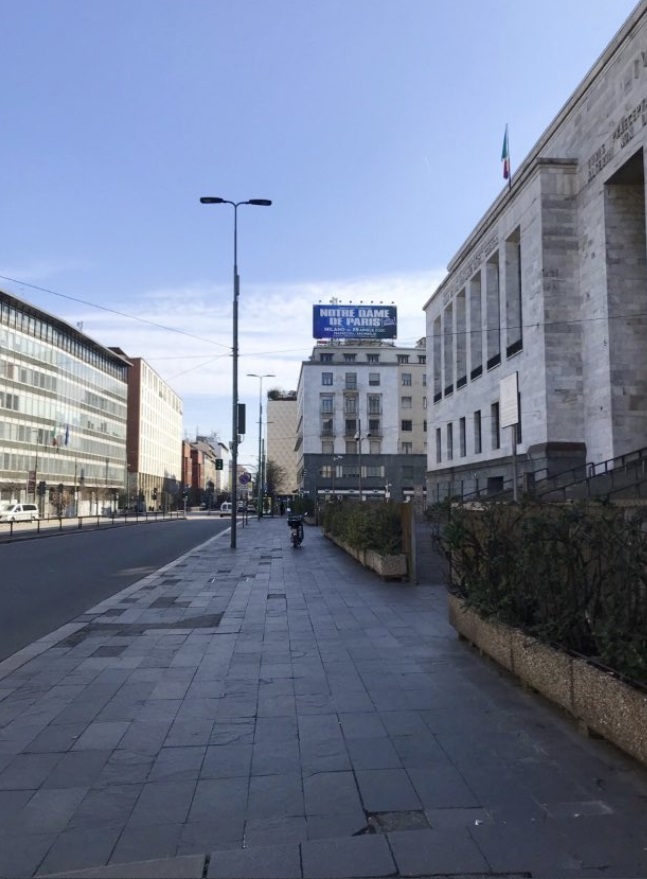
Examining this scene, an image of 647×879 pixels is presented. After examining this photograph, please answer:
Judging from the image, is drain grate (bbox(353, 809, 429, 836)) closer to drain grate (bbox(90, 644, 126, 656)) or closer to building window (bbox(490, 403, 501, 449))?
drain grate (bbox(90, 644, 126, 656))

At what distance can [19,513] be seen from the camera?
57500 millimetres

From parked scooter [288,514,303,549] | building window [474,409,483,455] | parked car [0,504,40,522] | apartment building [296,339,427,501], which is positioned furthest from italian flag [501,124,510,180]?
apartment building [296,339,427,501]

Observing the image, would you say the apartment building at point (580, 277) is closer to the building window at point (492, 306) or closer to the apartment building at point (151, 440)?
the building window at point (492, 306)

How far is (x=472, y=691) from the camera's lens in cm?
591

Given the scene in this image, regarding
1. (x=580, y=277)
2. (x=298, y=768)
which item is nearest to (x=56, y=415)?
(x=580, y=277)

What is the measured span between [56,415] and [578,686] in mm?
78722

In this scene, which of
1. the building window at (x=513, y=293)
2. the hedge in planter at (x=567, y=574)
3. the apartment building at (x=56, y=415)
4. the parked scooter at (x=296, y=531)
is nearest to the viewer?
the hedge in planter at (x=567, y=574)

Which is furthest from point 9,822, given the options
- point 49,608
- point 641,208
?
point 641,208

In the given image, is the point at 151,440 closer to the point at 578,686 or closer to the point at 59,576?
the point at 59,576

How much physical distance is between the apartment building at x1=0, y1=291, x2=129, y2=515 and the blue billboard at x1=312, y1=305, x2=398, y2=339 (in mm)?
28604

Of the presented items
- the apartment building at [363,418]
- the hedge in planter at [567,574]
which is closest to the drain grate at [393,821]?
the hedge in planter at [567,574]

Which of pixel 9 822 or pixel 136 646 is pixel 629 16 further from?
pixel 9 822

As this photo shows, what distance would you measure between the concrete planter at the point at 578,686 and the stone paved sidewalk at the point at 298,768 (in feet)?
0.49

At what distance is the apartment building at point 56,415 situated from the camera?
220 ft
